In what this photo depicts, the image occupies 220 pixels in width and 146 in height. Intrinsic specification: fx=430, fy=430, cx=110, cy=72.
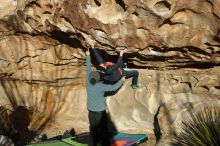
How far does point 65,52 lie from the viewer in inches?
329

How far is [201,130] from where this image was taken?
6.45 meters

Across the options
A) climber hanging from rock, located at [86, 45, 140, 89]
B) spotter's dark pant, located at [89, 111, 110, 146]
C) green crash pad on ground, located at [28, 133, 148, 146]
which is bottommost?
green crash pad on ground, located at [28, 133, 148, 146]

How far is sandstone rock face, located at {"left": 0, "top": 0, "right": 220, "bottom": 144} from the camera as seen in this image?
659cm

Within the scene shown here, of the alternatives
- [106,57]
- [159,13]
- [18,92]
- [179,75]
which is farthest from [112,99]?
[159,13]

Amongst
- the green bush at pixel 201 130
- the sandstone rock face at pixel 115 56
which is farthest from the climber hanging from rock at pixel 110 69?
the green bush at pixel 201 130

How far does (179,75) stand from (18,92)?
3.72 meters

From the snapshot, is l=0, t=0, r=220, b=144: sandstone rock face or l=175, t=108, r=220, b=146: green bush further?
l=0, t=0, r=220, b=144: sandstone rock face

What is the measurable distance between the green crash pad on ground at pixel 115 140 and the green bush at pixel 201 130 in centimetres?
110

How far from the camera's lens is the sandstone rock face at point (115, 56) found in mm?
6590

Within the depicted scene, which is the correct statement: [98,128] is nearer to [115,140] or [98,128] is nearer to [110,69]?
[115,140]

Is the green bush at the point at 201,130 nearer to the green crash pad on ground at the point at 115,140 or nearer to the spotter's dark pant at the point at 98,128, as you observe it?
the green crash pad on ground at the point at 115,140

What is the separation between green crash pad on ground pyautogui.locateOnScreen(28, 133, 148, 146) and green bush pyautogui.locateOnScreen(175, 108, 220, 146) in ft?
3.61

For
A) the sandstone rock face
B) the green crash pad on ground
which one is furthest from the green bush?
the green crash pad on ground

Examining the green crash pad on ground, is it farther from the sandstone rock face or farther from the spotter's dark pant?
the spotter's dark pant
